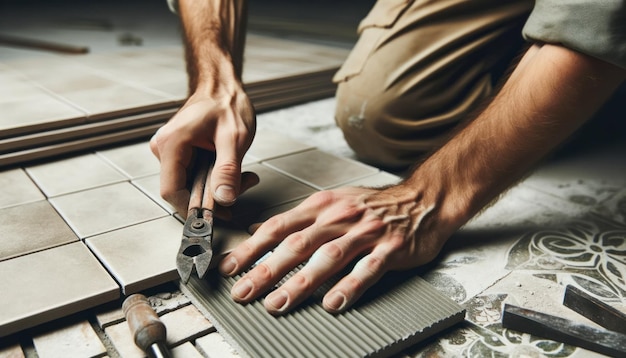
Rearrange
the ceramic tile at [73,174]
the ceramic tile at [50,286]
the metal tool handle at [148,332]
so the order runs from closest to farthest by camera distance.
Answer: the metal tool handle at [148,332] → the ceramic tile at [50,286] → the ceramic tile at [73,174]

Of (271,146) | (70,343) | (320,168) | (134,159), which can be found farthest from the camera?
(271,146)

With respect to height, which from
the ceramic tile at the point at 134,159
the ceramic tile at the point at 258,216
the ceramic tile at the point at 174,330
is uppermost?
the ceramic tile at the point at 258,216

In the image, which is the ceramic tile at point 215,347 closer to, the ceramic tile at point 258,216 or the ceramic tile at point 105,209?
the ceramic tile at point 258,216

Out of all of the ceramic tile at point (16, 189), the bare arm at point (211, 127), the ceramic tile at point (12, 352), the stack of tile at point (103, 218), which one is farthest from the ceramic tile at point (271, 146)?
the ceramic tile at point (12, 352)

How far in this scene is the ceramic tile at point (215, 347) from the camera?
1.16 meters

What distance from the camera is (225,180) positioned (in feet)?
4.45

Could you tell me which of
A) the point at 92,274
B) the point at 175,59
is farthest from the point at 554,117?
the point at 175,59

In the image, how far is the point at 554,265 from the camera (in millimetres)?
1487

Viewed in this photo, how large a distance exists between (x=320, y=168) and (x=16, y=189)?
42.7 inches

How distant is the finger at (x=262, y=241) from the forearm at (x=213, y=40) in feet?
1.70

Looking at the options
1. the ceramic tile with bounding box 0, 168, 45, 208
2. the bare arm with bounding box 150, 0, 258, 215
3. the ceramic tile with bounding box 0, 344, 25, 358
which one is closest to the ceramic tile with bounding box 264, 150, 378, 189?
the bare arm with bounding box 150, 0, 258, 215

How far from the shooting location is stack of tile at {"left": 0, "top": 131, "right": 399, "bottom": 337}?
49.8 inches

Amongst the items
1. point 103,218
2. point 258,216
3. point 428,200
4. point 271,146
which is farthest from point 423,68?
point 103,218

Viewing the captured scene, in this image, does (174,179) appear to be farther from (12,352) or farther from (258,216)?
(12,352)
